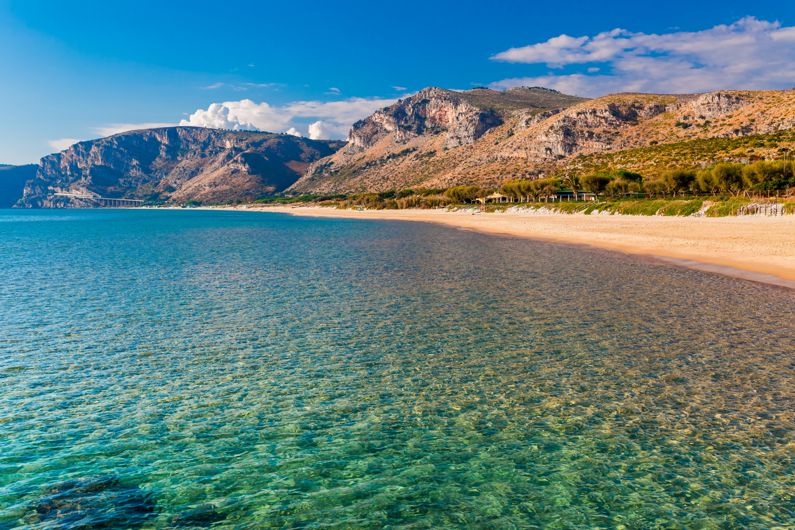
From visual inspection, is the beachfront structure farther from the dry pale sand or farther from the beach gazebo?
the dry pale sand

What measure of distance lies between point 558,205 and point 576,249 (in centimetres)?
4915

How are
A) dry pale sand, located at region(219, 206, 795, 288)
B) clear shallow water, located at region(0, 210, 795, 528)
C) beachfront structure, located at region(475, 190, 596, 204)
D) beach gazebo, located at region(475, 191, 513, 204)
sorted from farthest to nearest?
beach gazebo, located at region(475, 191, 513, 204), beachfront structure, located at region(475, 190, 596, 204), dry pale sand, located at region(219, 206, 795, 288), clear shallow water, located at region(0, 210, 795, 528)

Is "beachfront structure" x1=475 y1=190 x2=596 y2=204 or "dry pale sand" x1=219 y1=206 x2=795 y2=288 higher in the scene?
"beachfront structure" x1=475 y1=190 x2=596 y2=204

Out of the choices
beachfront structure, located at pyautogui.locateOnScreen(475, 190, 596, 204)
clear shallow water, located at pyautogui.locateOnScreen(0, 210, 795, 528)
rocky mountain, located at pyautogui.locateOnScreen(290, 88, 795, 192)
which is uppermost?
rocky mountain, located at pyautogui.locateOnScreen(290, 88, 795, 192)

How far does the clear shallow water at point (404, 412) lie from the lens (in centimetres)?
742

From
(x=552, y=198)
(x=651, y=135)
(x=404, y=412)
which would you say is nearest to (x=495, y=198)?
(x=552, y=198)

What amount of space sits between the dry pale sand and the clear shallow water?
7.80 metres

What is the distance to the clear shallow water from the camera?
24.3ft

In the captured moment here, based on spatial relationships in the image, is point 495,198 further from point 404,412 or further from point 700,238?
point 404,412

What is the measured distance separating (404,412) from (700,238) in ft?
130

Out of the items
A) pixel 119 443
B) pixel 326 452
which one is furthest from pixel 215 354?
pixel 326 452

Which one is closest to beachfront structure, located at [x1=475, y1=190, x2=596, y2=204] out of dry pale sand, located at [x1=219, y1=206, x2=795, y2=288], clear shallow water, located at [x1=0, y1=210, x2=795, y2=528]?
dry pale sand, located at [x1=219, y1=206, x2=795, y2=288]

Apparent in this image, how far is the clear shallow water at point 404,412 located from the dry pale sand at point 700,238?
7.80 m

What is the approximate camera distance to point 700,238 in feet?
137
